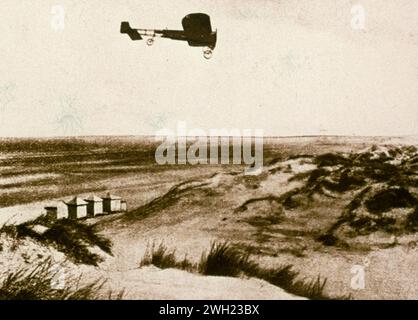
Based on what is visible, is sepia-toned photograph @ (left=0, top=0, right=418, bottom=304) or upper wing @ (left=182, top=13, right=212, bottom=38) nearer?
sepia-toned photograph @ (left=0, top=0, right=418, bottom=304)

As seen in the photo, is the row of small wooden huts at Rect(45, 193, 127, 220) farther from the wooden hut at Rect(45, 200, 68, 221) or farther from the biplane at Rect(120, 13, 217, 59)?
the biplane at Rect(120, 13, 217, 59)

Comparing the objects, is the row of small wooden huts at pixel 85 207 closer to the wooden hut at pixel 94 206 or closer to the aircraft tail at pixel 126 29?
the wooden hut at pixel 94 206

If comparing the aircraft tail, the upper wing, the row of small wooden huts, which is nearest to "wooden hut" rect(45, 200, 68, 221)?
the row of small wooden huts

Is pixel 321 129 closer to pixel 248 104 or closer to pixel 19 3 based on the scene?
pixel 248 104

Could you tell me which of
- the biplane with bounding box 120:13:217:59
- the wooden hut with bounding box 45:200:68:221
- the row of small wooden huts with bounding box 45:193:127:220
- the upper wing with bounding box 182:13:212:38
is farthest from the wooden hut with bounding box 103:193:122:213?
the upper wing with bounding box 182:13:212:38

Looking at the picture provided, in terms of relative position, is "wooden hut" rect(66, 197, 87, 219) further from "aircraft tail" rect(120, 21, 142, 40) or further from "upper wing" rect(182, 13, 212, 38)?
"upper wing" rect(182, 13, 212, 38)

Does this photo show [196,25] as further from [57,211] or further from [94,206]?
[57,211]

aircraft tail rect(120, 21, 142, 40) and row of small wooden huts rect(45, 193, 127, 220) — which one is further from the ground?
aircraft tail rect(120, 21, 142, 40)

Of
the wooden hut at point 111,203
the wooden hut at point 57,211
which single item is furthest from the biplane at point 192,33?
the wooden hut at point 57,211
